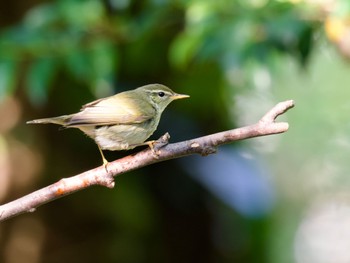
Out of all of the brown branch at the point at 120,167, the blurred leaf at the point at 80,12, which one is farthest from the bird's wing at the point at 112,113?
the blurred leaf at the point at 80,12

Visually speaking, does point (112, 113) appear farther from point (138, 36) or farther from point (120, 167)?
point (138, 36)

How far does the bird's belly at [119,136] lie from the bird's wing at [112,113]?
28 mm

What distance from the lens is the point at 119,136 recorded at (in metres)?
2.51

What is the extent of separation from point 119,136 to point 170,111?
2822 millimetres

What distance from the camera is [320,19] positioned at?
368cm

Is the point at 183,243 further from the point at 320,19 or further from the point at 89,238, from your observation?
the point at 320,19

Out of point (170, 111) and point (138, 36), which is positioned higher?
point (170, 111)

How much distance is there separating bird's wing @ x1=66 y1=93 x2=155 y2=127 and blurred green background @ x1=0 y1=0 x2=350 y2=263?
1.07 meters

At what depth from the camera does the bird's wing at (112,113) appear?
2.42 metres

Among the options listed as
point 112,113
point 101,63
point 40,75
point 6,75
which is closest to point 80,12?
point 101,63

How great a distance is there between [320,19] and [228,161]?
1.91 metres

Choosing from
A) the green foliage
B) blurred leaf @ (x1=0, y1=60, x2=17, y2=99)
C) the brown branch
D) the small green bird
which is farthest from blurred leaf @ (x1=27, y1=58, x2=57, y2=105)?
the brown branch

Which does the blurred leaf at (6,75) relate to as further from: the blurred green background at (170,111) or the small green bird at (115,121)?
the small green bird at (115,121)

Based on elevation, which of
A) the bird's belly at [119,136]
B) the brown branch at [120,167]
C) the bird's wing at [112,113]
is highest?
the bird's wing at [112,113]
